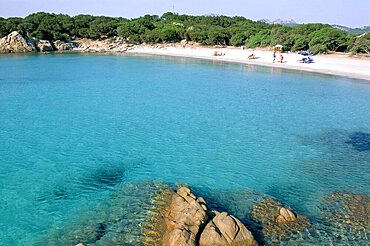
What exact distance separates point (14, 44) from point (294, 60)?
2194 inches

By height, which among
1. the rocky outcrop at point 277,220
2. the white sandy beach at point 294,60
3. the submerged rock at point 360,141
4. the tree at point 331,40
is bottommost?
the rocky outcrop at point 277,220

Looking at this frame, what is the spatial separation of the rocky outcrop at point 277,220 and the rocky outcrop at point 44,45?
72.7 meters

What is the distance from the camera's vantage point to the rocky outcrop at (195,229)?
352 inches

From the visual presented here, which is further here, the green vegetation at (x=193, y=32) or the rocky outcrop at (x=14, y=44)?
the rocky outcrop at (x=14, y=44)

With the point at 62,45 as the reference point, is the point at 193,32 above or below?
above

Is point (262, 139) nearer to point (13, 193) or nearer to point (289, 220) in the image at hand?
point (289, 220)

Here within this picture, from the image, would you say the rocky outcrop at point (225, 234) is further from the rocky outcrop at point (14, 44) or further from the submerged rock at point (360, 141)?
the rocky outcrop at point (14, 44)

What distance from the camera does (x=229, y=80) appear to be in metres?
38.2

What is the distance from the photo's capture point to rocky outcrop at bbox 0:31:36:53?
229 feet

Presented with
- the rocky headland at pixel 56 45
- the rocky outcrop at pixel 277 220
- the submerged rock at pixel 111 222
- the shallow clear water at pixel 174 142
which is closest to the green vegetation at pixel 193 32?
the rocky headland at pixel 56 45

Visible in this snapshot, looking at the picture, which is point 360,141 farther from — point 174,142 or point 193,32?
point 193,32

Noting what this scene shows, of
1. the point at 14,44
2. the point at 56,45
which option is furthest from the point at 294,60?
the point at 14,44

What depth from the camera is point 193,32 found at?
76.2 metres

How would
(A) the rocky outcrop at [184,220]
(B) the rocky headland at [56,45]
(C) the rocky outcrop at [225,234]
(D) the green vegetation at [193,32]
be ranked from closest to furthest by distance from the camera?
(A) the rocky outcrop at [184,220] < (C) the rocky outcrop at [225,234] < (D) the green vegetation at [193,32] < (B) the rocky headland at [56,45]
